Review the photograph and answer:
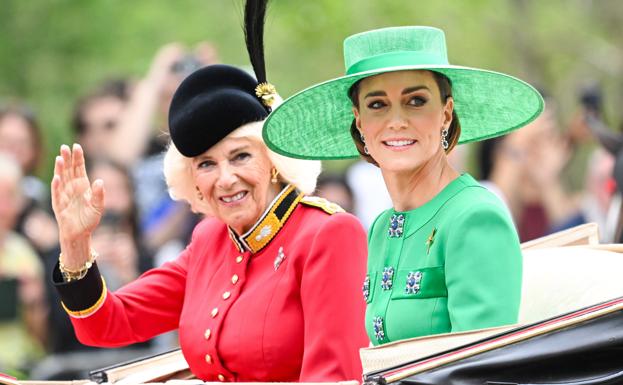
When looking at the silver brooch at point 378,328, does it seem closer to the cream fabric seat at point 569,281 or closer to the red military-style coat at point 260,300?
the red military-style coat at point 260,300

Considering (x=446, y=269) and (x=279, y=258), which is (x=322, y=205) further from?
(x=446, y=269)

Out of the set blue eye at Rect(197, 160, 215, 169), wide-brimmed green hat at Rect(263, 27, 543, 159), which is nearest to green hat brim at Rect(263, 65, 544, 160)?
wide-brimmed green hat at Rect(263, 27, 543, 159)

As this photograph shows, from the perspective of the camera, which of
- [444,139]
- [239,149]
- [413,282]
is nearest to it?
[413,282]

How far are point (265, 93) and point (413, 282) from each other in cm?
112

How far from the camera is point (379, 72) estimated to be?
14.6ft

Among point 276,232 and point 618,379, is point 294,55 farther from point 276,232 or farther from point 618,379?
point 618,379

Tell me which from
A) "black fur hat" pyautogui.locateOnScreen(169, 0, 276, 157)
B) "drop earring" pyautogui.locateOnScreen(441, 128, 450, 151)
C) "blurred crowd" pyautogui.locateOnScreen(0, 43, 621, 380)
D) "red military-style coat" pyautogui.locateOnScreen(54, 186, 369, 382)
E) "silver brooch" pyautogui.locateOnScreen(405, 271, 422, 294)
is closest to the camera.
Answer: "silver brooch" pyautogui.locateOnScreen(405, 271, 422, 294)

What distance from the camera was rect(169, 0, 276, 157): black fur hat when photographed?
203 inches

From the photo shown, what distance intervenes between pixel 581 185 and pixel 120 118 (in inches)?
275

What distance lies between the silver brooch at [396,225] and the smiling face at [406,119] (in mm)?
173

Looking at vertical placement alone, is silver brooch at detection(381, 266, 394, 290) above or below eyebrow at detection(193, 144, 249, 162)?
below

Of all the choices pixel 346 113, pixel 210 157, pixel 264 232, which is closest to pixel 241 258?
pixel 264 232

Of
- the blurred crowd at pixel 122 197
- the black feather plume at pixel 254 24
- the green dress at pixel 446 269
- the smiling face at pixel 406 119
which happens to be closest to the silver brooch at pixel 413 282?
the green dress at pixel 446 269

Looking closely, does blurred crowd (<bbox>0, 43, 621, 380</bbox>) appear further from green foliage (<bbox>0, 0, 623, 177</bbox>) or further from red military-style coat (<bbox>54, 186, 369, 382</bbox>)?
green foliage (<bbox>0, 0, 623, 177</bbox>)
